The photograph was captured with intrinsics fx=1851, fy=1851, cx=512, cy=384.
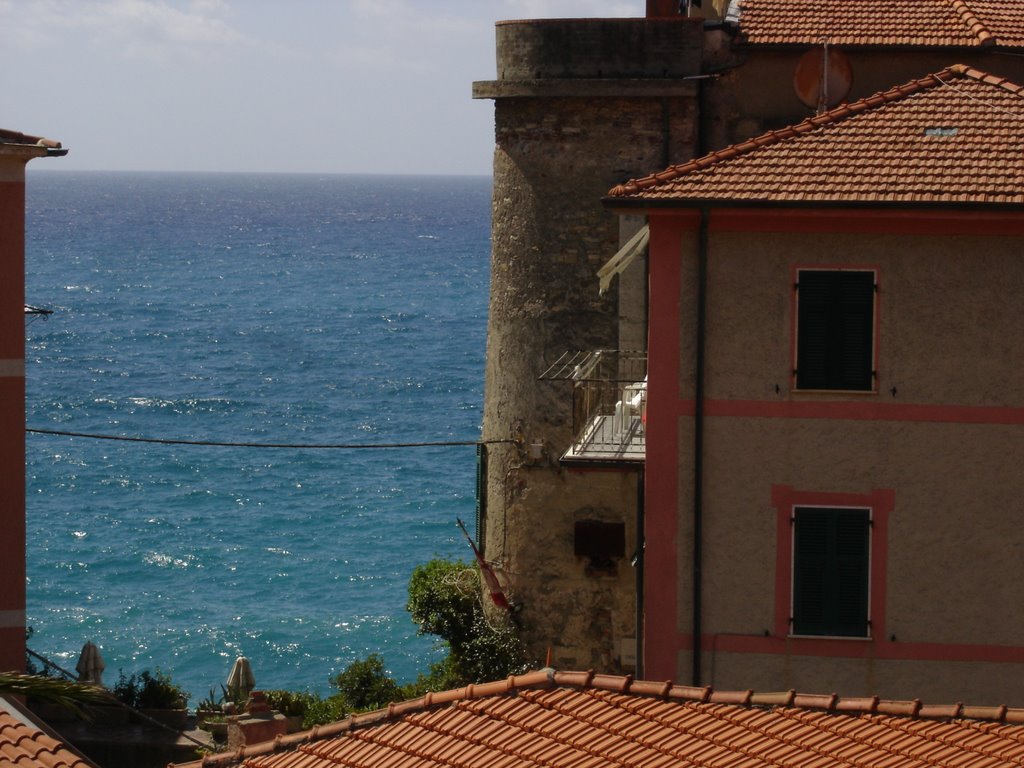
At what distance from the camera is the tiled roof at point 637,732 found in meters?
11.9

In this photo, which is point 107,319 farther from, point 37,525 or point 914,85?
point 914,85

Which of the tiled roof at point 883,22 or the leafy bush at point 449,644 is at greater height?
the tiled roof at point 883,22

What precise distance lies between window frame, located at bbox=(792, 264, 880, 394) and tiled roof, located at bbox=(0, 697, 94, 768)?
7.40 metres

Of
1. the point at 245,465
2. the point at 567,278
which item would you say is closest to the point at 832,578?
the point at 567,278

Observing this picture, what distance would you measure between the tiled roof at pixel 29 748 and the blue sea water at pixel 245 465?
26482 mm

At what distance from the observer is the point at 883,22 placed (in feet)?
79.4

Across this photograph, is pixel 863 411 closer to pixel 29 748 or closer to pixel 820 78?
pixel 820 78

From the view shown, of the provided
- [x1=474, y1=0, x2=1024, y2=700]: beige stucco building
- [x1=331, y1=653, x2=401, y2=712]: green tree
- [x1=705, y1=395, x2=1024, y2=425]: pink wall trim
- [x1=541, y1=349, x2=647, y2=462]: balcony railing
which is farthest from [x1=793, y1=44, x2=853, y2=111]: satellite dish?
[x1=331, y1=653, x2=401, y2=712]: green tree

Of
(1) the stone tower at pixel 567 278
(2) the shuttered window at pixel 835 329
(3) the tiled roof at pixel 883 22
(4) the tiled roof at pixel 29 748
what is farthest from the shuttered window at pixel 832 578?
(3) the tiled roof at pixel 883 22

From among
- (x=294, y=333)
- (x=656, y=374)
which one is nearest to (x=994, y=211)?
(x=656, y=374)

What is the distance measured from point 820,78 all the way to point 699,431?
6468mm

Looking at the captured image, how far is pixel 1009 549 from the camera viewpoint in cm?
1670

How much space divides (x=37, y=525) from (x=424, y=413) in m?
23.1

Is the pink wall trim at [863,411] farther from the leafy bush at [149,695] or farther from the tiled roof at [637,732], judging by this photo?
the leafy bush at [149,695]
